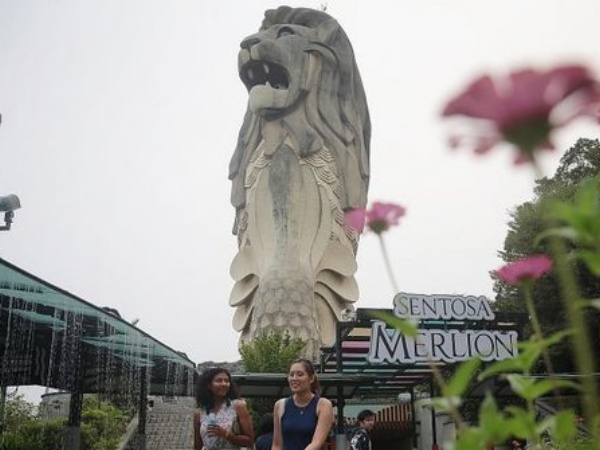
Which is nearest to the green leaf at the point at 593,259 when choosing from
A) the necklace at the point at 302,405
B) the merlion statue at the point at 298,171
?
the necklace at the point at 302,405

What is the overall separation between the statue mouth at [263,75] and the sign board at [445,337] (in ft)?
57.1

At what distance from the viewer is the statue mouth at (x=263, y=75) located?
27.2 m

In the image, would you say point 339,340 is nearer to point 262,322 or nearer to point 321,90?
point 262,322

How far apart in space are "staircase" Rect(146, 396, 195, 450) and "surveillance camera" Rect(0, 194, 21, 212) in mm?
10339

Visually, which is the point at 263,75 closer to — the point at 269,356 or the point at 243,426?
the point at 269,356

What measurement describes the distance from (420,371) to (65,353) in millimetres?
6303

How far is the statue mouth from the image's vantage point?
27.2 meters

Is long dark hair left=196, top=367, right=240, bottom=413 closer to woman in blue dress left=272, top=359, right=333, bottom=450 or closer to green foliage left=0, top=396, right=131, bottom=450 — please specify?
woman in blue dress left=272, top=359, right=333, bottom=450

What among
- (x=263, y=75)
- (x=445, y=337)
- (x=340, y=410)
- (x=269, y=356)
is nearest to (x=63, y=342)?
(x=340, y=410)

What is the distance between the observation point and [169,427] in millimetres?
19078

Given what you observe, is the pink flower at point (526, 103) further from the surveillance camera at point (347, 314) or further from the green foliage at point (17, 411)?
the surveillance camera at point (347, 314)

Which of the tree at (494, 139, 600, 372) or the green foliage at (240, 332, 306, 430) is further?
the tree at (494, 139, 600, 372)

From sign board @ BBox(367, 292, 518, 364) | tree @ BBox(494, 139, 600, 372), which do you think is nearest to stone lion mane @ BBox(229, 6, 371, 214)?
tree @ BBox(494, 139, 600, 372)

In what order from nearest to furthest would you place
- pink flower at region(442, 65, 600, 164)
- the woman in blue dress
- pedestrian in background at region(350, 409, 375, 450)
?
pink flower at region(442, 65, 600, 164)
the woman in blue dress
pedestrian in background at region(350, 409, 375, 450)
